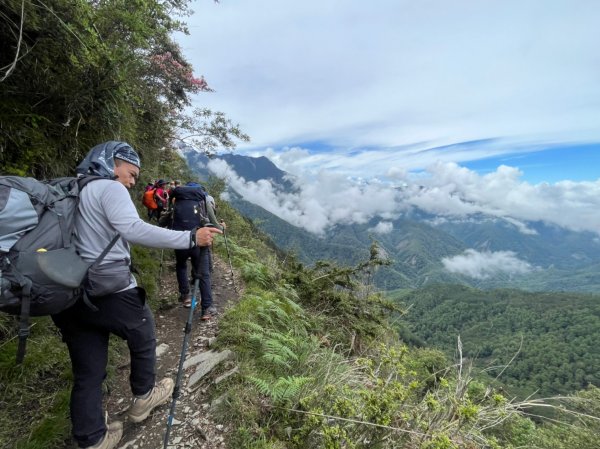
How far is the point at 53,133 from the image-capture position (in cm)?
517

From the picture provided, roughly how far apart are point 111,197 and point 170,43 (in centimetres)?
1265

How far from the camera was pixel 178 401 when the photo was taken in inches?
167

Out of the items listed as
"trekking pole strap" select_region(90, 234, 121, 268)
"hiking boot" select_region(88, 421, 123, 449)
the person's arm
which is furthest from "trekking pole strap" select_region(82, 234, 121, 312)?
"hiking boot" select_region(88, 421, 123, 449)

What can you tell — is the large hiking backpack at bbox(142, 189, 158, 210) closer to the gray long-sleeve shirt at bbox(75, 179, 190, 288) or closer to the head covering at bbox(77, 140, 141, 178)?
the head covering at bbox(77, 140, 141, 178)

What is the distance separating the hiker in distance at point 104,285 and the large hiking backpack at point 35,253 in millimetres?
174

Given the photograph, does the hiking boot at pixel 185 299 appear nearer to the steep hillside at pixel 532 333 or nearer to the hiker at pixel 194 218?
the hiker at pixel 194 218

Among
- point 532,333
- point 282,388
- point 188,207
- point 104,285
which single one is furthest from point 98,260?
point 532,333

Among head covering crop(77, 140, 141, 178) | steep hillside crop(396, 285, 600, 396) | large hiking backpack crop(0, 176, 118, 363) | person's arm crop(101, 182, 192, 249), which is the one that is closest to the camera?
large hiking backpack crop(0, 176, 118, 363)


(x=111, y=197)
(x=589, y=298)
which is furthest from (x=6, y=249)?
(x=589, y=298)

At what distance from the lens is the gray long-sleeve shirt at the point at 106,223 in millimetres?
2875

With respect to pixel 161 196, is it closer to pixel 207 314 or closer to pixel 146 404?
pixel 207 314

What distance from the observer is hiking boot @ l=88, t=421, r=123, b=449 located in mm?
3215

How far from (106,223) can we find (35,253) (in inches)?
23.5

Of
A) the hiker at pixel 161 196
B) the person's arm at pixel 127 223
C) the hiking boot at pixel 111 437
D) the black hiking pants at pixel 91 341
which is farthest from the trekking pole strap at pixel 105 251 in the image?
the hiker at pixel 161 196
